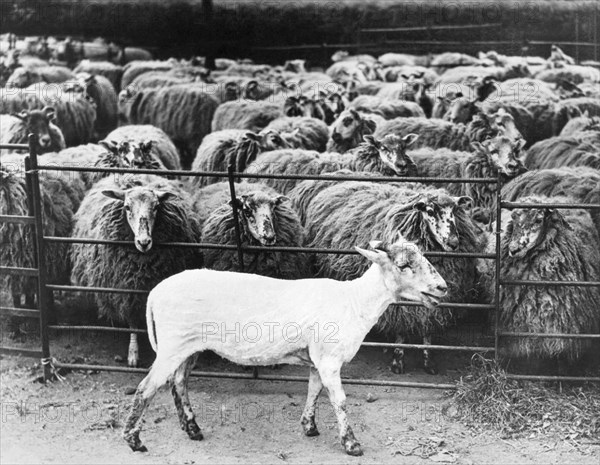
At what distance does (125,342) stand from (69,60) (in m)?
6.25

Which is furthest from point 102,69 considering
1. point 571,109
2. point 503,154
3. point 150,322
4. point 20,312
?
point 150,322

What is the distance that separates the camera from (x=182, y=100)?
44.9 ft

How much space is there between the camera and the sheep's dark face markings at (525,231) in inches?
290

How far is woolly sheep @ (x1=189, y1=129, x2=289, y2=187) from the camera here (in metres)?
10.8

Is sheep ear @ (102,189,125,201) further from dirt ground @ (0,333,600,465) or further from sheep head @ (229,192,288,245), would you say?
dirt ground @ (0,333,600,465)

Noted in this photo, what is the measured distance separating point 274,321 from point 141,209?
177cm

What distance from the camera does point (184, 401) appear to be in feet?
21.4

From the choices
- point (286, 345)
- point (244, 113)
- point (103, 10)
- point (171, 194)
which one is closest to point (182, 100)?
point (244, 113)

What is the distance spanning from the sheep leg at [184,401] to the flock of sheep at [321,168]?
123 centimetres

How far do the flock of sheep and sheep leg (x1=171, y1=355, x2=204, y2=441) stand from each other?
123cm

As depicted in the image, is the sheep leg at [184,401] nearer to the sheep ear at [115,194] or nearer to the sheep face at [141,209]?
the sheep face at [141,209]

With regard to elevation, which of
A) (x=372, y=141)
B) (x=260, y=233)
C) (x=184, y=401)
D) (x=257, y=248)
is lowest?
(x=184, y=401)

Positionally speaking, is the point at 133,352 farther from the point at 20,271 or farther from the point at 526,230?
the point at 526,230

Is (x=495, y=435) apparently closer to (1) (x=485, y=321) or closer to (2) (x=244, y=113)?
(1) (x=485, y=321)
